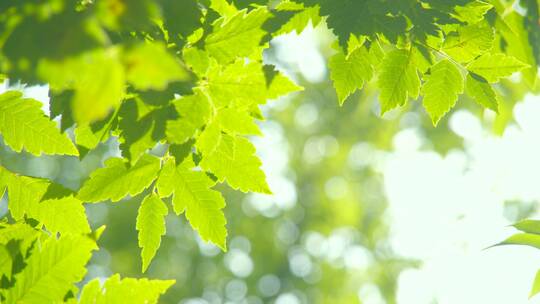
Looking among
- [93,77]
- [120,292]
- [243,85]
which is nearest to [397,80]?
[243,85]

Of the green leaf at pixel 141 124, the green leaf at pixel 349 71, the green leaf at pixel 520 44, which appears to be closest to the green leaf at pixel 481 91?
the green leaf at pixel 349 71

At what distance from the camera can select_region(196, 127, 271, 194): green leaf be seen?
2125mm

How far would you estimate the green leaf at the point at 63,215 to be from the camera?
7.41 ft

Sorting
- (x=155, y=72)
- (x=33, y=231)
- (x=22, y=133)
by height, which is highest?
(x=155, y=72)

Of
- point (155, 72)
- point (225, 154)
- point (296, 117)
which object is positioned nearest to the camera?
point (155, 72)

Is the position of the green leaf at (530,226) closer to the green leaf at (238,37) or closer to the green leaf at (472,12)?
the green leaf at (472,12)

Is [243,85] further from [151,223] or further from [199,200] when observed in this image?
[151,223]

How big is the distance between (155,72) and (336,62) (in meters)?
1.31

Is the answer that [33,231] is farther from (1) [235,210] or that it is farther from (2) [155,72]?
(1) [235,210]

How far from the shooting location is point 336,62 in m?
2.24

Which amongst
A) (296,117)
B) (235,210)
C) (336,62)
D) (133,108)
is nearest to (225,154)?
(133,108)

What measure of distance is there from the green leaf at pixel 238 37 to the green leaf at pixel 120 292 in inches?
30.4

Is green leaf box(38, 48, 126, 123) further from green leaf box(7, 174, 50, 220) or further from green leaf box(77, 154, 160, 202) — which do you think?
green leaf box(7, 174, 50, 220)

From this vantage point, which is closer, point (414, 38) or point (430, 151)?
point (414, 38)
